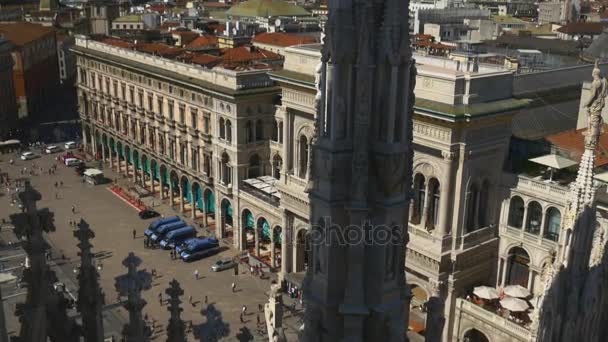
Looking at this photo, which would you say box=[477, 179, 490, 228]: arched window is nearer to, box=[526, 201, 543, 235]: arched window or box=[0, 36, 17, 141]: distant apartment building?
box=[526, 201, 543, 235]: arched window

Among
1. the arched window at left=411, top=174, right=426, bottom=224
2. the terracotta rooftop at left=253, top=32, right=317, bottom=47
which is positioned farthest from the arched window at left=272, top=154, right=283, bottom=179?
the terracotta rooftop at left=253, top=32, right=317, bottom=47

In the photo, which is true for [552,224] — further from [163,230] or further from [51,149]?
[51,149]

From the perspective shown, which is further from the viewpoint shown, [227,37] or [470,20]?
[470,20]

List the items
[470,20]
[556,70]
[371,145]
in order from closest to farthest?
[371,145]
[556,70]
[470,20]

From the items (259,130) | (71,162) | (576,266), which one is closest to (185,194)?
(259,130)

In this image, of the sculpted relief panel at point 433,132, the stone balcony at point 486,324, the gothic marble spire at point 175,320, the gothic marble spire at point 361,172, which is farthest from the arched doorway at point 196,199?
the gothic marble spire at point 361,172

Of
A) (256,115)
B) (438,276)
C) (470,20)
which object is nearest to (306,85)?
(256,115)

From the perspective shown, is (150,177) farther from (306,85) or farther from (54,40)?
(54,40)

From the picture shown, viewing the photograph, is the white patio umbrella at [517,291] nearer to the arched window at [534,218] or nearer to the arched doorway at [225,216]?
the arched window at [534,218]
